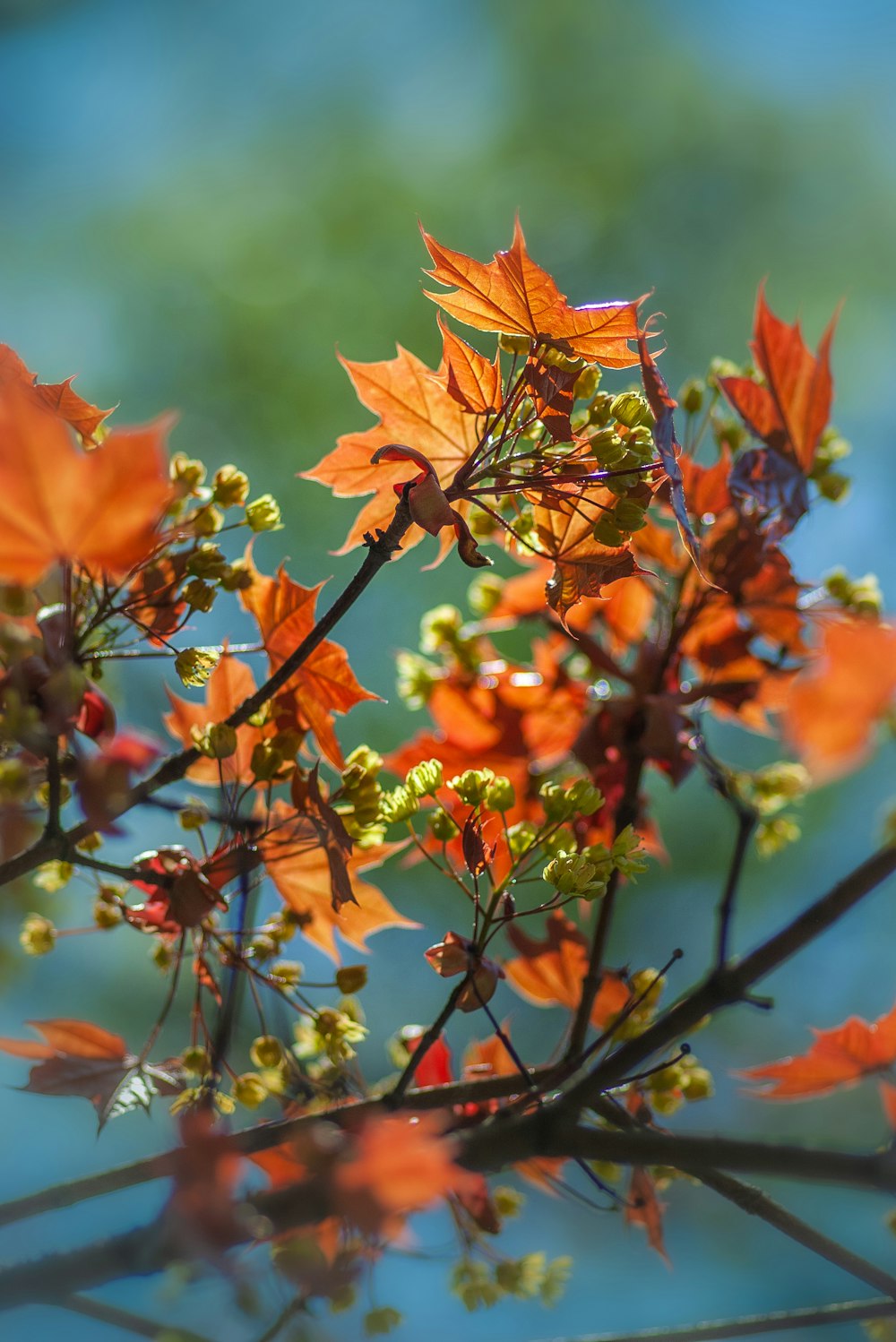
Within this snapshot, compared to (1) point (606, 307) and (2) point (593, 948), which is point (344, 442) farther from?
(2) point (593, 948)

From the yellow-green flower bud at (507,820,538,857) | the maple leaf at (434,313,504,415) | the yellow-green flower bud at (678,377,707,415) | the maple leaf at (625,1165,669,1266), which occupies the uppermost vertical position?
the yellow-green flower bud at (678,377,707,415)

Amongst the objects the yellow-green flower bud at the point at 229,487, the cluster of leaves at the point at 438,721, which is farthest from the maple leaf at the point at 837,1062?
the yellow-green flower bud at the point at 229,487

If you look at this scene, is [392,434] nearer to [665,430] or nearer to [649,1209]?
[665,430]

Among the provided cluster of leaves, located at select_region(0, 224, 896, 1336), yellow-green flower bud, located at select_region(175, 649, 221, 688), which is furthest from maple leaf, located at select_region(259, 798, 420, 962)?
yellow-green flower bud, located at select_region(175, 649, 221, 688)

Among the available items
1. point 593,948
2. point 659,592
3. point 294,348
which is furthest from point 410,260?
point 593,948

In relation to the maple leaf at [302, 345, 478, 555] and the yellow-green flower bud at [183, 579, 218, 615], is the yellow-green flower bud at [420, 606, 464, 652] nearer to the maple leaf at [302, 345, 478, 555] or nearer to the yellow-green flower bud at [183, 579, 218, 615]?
the maple leaf at [302, 345, 478, 555]

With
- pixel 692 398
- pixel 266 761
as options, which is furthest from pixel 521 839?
pixel 692 398
